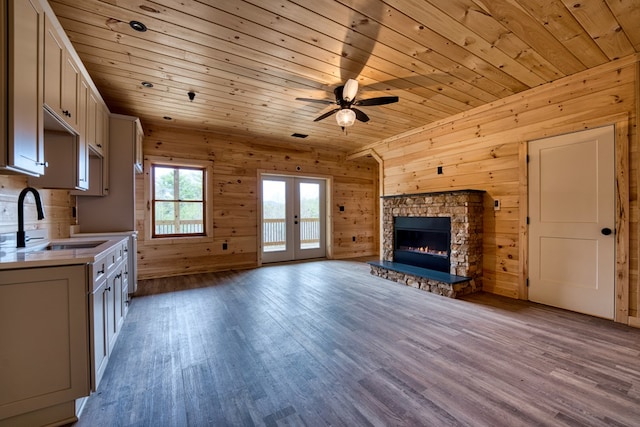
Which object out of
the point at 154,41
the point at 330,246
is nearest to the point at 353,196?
the point at 330,246

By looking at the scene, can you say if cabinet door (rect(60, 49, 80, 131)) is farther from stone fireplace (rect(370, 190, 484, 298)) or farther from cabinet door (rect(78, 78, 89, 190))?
stone fireplace (rect(370, 190, 484, 298))

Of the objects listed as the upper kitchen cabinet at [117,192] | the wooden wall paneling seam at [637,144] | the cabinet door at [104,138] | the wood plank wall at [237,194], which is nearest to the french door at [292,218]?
the wood plank wall at [237,194]

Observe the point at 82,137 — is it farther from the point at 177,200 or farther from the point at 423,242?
the point at 423,242

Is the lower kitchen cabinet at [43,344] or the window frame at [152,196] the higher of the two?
the window frame at [152,196]

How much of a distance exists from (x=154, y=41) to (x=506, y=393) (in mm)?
3868

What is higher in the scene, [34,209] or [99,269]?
[34,209]

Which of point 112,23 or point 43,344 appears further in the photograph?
point 112,23

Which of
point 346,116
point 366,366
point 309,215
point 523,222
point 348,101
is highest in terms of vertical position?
point 348,101

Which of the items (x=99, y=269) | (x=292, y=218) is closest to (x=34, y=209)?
(x=99, y=269)

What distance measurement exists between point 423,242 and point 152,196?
4.87 meters

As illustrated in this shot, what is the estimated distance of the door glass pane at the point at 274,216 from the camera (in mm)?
5965

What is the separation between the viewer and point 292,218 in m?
6.29

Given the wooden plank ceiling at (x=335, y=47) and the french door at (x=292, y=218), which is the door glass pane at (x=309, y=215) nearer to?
the french door at (x=292, y=218)

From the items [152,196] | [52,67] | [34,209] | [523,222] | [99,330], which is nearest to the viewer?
[99,330]
